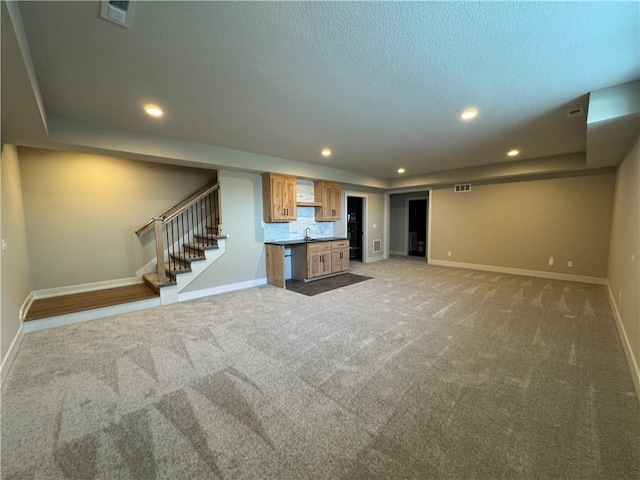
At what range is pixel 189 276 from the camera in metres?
4.41

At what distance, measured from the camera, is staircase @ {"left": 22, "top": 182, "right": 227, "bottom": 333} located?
3.41 m

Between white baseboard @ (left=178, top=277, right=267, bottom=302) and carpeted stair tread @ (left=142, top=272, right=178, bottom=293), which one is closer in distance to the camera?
carpeted stair tread @ (left=142, top=272, right=178, bottom=293)

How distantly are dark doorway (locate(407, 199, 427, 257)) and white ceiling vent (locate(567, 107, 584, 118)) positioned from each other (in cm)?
619

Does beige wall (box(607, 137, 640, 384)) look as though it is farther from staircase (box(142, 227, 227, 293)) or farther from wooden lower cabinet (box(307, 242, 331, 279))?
staircase (box(142, 227, 227, 293))

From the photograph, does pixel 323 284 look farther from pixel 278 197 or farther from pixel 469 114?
pixel 469 114

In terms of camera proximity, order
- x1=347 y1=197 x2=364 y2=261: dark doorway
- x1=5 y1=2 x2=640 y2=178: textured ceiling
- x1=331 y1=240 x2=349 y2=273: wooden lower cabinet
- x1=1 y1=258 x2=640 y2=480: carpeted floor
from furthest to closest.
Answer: x1=347 y1=197 x2=364 y2=261: dark doorway < x1=331 y1=240 x2=349 y2=273: wooden lower cabinet < x1=5 y1=2 x2=640 y2=178: textured ceiling < x1=1 y1=258 x2=640 y2=480: carpeted floor

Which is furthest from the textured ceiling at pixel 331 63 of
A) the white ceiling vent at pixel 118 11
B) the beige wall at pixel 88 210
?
the beige wall at pixel 88 210

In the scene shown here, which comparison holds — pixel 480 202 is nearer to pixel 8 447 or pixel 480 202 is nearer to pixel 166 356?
pixel 166 356

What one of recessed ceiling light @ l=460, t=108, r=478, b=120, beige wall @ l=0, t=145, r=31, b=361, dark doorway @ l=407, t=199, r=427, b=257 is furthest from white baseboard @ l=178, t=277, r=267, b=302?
dark doorway @ l=407, t=199, r=427, b=257

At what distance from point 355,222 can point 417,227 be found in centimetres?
294

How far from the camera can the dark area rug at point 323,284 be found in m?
4.89

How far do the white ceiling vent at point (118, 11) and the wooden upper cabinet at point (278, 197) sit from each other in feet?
11.6

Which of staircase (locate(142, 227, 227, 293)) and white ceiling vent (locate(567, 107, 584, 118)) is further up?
white ceiling vent (locate(567, 107, 584, 118))

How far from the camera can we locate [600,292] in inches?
178
